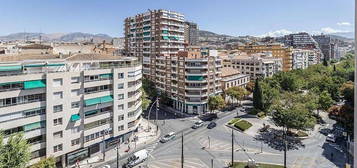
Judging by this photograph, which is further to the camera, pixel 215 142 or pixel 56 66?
pixel 215 142

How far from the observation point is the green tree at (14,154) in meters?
18.4

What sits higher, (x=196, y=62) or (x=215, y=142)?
(x=196, y=62)

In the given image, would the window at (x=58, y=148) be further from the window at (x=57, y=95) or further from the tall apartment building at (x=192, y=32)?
the tall apartment building at (x=192, y=32)

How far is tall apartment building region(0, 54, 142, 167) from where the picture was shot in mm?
24125

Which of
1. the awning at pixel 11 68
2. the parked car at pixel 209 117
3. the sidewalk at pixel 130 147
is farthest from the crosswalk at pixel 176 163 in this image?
the parked car at pixel 209 117

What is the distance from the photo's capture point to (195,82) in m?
50.0

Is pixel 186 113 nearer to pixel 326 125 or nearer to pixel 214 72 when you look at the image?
pixel 214 72

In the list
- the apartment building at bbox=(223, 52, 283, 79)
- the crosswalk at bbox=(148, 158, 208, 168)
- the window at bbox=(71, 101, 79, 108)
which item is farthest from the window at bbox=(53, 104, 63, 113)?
the apartment building at bbox=(223, 52, 283, 79)

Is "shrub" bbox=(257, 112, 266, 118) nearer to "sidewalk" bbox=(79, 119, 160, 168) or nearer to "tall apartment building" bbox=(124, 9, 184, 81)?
"sidewalk" bbox=(79, 119, 160, 168)

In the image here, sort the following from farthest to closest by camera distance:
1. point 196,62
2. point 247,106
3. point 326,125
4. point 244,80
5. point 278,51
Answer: point 278,51
point 244,80
point 247,106
point 196,62
point 326,125

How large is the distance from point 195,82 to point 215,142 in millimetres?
16349

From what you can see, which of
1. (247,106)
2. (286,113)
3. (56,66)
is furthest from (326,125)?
(56,66)

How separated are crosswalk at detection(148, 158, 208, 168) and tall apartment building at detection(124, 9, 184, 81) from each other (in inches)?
1263

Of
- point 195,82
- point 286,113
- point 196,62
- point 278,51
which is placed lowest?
point 286,113
